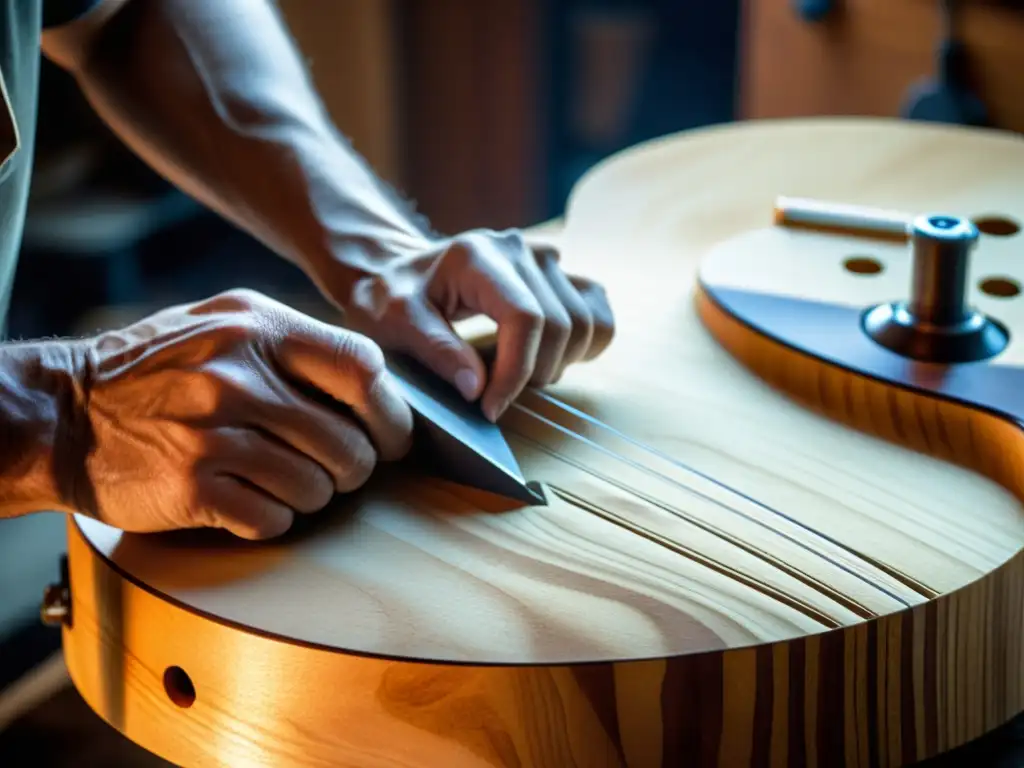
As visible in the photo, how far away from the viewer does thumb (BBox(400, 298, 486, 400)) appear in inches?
29.4

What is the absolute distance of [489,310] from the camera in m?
0.76

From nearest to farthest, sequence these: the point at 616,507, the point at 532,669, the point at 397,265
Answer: the point at 532,669
the point at 616,507
the point at 397,265

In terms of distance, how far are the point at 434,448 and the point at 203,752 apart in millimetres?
193

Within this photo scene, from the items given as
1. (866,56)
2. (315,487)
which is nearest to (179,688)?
(315,487)

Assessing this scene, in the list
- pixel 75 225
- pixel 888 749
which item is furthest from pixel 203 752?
pixel 75 225

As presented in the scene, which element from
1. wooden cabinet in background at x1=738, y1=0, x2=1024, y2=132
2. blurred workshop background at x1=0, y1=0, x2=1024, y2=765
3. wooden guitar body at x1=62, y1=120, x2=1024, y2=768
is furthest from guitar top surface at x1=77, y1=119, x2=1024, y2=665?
blurred workshop background at x1=0, y1=0, x2=1024, y2=765

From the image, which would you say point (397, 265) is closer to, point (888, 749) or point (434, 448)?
point (434, 448)

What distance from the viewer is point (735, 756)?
576mm

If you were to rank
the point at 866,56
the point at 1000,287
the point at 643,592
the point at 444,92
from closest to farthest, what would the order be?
the point at 643,592
the point at 1000,287
the point at 866,56
the point at 444,92

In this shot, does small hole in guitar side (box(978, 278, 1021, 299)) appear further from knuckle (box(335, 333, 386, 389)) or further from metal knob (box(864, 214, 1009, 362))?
knuckle (box(335, 333, 386, 389))

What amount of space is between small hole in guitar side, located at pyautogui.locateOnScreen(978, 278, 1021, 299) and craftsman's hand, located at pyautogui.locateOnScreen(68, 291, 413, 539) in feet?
1.47

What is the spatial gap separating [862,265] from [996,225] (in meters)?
0.13

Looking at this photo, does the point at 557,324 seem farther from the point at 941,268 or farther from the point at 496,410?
the point at 941,268

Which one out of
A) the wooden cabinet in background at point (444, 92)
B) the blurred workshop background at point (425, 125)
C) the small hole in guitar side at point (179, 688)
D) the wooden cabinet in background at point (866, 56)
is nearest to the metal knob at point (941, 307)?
the small hole in guitar side at point (179, 688)
